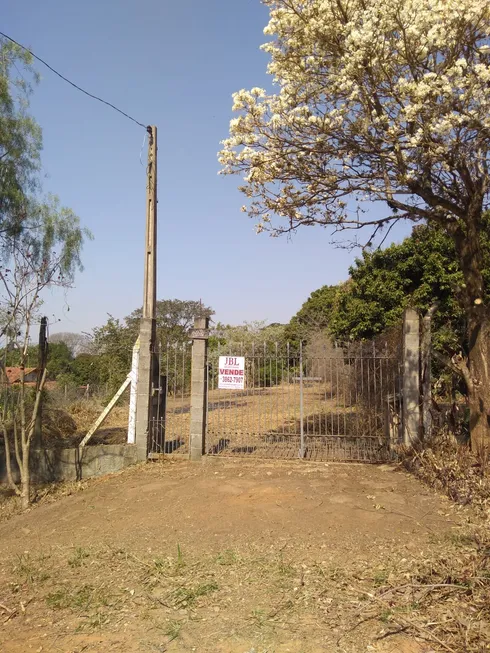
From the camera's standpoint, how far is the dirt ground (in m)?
3.99

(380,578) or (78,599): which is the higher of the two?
(380,578)

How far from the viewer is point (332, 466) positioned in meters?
8.71

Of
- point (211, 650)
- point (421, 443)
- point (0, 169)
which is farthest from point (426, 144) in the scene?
point (0, 169)

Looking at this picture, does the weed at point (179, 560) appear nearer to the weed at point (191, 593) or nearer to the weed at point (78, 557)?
the weed at point (191, 593)

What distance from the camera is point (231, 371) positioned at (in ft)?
30.6

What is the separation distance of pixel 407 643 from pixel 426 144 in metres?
6.00

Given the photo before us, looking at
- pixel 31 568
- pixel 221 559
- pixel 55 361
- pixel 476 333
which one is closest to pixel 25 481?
pixel 31 568

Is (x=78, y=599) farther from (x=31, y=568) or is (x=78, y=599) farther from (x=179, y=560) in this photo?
(x=31, y=568)

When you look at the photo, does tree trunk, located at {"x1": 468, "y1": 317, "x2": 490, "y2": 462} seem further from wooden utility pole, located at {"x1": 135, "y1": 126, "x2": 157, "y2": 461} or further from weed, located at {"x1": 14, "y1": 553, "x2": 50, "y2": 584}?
weed, located at {"x1": 14, "y1": 553, "x2": 50, "y2": 584}

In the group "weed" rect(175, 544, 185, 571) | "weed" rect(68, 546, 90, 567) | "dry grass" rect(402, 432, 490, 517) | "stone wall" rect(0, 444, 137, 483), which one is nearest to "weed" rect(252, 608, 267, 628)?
"weed" rect(175, 544, 185, 571)

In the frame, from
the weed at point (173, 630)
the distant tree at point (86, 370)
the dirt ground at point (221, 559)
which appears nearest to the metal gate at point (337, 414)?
the dirt ground at point (221, 559)

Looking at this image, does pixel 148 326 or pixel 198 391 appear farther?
pixel 148 326

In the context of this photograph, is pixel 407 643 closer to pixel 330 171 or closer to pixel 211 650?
pixel 211 650

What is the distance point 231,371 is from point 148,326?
167 cm
